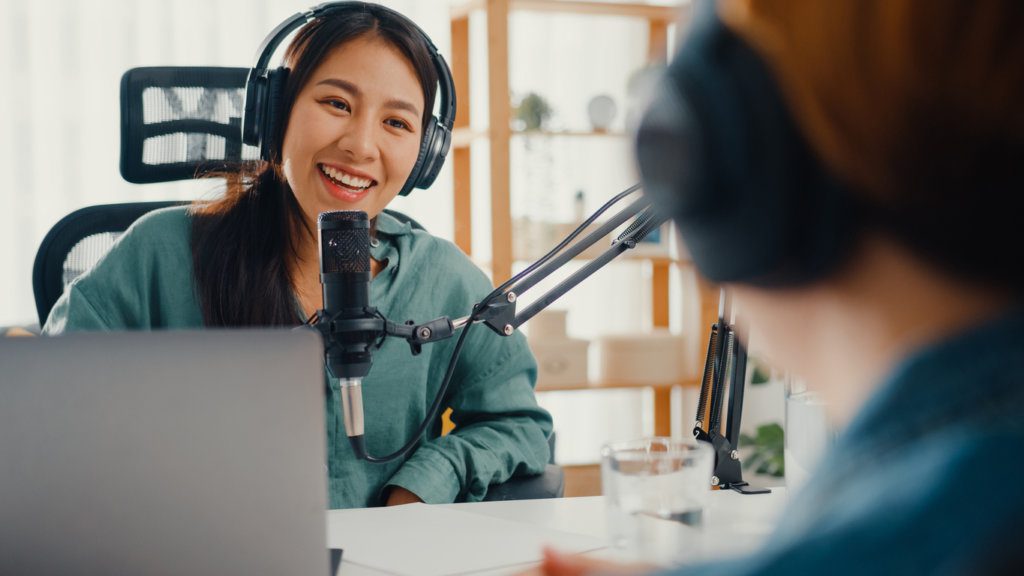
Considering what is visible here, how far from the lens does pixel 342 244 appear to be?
36.7 inches

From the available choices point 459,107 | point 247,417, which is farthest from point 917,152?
point 459,107

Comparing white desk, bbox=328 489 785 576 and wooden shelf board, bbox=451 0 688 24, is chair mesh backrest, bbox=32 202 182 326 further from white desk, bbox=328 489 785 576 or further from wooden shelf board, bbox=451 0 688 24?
wooden shelf board, bbox=451 0 688 24

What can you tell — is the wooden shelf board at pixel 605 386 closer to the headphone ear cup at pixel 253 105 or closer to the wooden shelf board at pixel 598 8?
the wooden shelf board at pixel 598 8

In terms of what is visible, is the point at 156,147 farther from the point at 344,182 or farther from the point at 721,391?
the point at 721,391

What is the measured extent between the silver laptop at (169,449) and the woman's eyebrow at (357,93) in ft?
2.79

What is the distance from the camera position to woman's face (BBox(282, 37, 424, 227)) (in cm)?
148

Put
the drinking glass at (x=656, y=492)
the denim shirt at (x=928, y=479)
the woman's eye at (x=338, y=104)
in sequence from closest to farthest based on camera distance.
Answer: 1. the denim shirt at (x=928, y=479)
2. the drinking glass at (x=656, y=492)
3. the woman's eye at (x=338, y=104)

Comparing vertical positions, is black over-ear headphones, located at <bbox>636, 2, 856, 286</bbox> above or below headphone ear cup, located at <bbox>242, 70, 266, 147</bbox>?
below

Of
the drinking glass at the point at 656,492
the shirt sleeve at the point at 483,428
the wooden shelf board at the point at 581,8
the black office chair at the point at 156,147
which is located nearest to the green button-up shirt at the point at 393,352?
the shirt sleeve at the point at 483,428

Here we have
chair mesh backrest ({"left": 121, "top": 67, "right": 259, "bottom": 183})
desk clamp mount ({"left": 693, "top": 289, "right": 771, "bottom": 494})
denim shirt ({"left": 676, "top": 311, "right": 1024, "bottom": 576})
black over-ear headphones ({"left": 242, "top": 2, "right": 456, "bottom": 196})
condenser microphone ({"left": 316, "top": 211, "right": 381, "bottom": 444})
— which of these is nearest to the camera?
denim shirt ({"left": 676, "top": 311, "right": 1024, "bottom": 576})

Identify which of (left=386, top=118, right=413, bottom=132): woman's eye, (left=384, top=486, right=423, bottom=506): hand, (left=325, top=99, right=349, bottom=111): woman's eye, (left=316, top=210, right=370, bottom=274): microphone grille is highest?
(left=325, top=99, right=349, bottom=111): woman's eye

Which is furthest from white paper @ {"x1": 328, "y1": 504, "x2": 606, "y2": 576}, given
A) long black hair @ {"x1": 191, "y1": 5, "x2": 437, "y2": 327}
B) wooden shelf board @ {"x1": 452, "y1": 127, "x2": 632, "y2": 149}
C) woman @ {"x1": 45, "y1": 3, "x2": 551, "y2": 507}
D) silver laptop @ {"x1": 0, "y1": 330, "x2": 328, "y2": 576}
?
wooden shelf board @ {"x1": 452, "y1": 127, "x2": 632, "y2": 149}

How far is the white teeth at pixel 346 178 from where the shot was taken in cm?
150

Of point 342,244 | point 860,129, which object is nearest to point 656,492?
point 342,244
